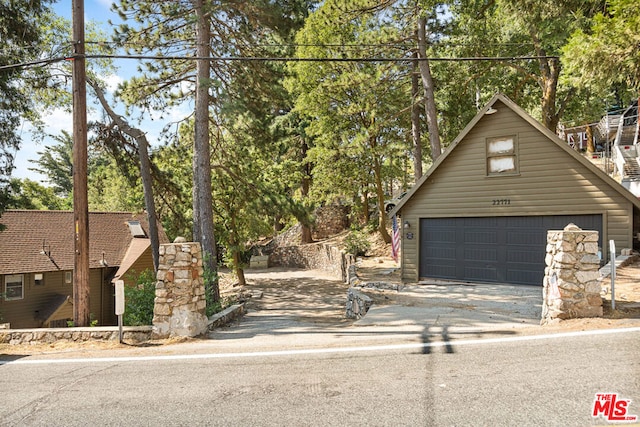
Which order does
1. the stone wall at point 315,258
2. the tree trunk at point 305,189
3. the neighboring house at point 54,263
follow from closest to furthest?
the neighboring house at point 54,263
the stone wall at point 315,258
the tree trunk at point 305,189

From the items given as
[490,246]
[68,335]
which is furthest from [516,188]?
[68,335]

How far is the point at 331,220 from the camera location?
110 ft

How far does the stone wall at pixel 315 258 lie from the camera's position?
22.8 metres

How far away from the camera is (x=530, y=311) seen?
877 centimetres

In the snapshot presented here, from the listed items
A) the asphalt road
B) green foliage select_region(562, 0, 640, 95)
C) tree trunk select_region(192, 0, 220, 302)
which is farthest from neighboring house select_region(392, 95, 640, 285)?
tree trunk select_region(192, 0, 220, 302)

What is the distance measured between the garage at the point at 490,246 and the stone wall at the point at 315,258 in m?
7.08

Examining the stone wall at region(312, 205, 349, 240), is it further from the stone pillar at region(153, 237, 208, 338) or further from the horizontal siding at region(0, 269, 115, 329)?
the stone pillar at region(153, 237, 208, 338)

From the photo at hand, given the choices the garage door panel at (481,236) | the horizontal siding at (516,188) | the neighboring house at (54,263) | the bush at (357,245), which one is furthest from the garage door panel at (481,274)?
the neighboring house at (54,263)

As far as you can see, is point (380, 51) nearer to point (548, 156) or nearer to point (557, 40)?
point (557, 40)

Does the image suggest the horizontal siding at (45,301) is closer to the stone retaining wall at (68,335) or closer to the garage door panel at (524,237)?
the stone retaining wall at (68,335)

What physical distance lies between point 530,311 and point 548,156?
18.5 feet

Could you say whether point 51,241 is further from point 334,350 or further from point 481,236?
point 481,236

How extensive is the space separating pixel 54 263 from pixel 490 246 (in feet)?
65.2

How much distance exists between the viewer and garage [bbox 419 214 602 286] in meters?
12.1
